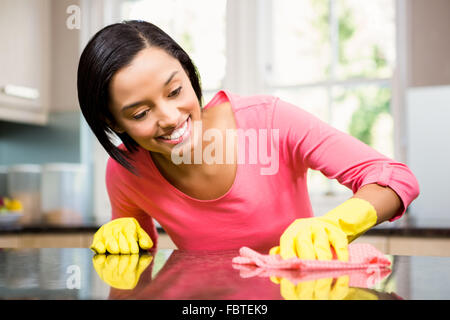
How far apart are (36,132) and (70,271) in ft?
8.44

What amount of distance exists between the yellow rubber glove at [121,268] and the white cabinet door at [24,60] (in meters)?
2.01

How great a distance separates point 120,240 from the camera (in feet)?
3.13

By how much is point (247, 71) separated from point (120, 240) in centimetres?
198

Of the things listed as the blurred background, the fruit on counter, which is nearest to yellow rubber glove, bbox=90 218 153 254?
the blurred background

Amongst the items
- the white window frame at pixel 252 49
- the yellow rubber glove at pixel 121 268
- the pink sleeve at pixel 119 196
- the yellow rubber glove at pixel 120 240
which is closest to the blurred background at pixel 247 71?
the white window frame at pixel 252 49

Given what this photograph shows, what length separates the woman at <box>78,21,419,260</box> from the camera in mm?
959

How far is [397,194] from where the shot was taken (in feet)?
2.94

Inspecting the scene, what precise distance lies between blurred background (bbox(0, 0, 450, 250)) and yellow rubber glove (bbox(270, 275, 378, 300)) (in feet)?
5.91

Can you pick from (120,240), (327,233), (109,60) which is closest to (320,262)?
(327,233)

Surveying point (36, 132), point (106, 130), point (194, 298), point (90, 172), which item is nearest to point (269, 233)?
point (106, 130)

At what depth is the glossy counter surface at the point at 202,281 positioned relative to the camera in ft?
1.64

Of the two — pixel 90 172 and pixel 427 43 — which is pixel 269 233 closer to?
pixel 427 43

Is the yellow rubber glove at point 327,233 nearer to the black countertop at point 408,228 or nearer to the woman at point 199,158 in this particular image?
the woman at point 199,158

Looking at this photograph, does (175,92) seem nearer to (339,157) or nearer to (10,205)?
(339,157)
